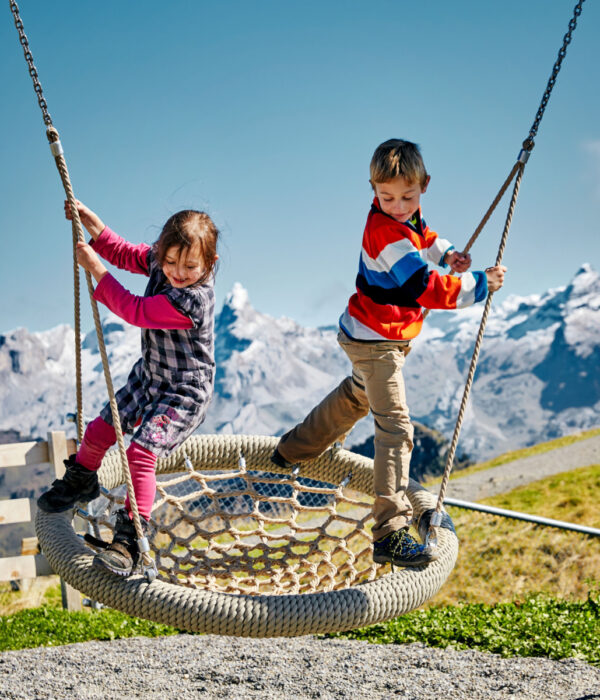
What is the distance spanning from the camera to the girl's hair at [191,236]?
2.39 m

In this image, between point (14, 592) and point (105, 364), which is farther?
point (14, 592)

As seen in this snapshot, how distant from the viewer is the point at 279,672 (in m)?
3.88

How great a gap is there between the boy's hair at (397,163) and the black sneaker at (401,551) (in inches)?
50.8

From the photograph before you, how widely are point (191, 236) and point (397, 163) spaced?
0.76 meters

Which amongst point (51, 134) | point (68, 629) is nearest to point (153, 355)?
point (51, 134)

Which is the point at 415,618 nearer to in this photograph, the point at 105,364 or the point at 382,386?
the point at 382,386

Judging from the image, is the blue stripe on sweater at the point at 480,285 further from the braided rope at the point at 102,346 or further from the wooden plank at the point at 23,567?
the wooden plank at the point at 23,567

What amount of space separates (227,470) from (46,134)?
229 centimetres

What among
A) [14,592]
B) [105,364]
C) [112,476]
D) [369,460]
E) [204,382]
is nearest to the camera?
[105,364]

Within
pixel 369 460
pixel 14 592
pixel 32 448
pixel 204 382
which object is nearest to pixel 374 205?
pixel 204 382

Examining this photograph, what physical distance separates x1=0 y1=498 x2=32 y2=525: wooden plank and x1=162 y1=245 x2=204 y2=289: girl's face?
9.62ft

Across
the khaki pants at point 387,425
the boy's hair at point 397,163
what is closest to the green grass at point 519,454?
the khaki pants at point 387,425

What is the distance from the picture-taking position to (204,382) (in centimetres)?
263

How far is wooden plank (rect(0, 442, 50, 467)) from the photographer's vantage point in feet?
15.0
